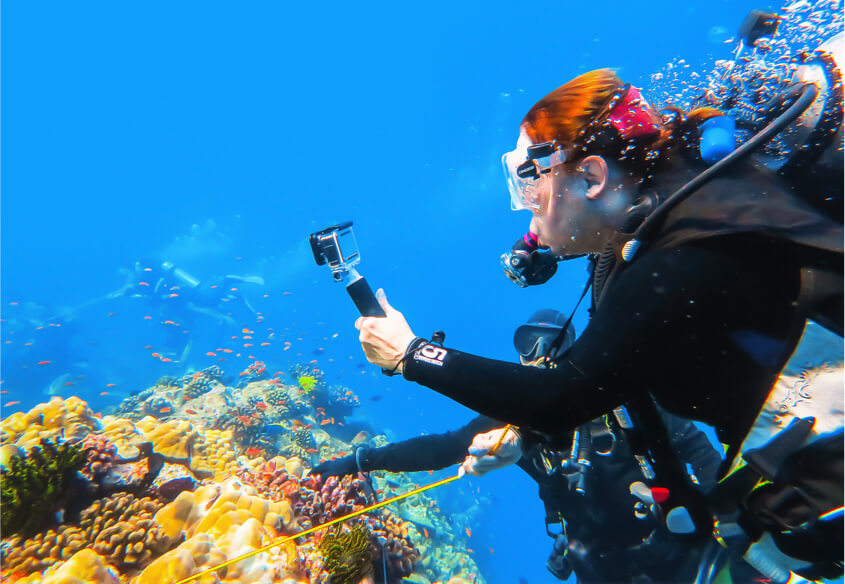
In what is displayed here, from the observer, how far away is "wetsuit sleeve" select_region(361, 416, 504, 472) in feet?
14.3

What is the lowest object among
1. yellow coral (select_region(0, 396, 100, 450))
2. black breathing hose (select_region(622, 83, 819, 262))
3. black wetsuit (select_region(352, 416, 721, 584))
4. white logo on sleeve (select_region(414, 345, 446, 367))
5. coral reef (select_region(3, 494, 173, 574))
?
black wetsuit (select_region(352, 416, 721, 584))

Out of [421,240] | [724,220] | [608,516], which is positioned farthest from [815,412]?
[421,240]

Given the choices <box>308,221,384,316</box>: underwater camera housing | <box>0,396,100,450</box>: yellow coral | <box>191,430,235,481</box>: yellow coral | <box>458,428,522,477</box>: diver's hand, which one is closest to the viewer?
<box>308,221,384,316</box>: underwater camera housing

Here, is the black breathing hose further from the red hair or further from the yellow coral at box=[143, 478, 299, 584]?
the yellow coral at box=[143, 478, 299, 584]

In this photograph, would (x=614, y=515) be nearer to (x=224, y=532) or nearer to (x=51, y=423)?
(x=224, y=532)

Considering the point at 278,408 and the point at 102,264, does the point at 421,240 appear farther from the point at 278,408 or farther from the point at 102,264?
the point at 278,408

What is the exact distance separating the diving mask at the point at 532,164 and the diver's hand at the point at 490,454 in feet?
5.55

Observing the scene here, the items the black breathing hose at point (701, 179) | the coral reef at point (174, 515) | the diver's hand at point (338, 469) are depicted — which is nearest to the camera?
the black breathing hose at point (701, 179)

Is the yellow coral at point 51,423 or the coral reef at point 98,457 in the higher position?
the yellow coral at point 51,423


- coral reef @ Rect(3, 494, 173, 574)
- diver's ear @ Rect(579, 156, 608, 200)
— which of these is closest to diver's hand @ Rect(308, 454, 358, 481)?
coral reef @ Rect(3, 494, 173, 574)

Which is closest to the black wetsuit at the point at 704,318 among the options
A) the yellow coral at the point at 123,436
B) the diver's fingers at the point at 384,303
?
the diver's fingers at the point at 384,303

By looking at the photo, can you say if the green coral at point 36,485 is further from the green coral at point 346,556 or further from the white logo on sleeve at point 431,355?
the white logo on sleeve at point 431,355

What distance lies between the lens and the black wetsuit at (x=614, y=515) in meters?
3.35

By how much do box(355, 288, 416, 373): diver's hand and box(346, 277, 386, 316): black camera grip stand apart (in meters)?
0.11
